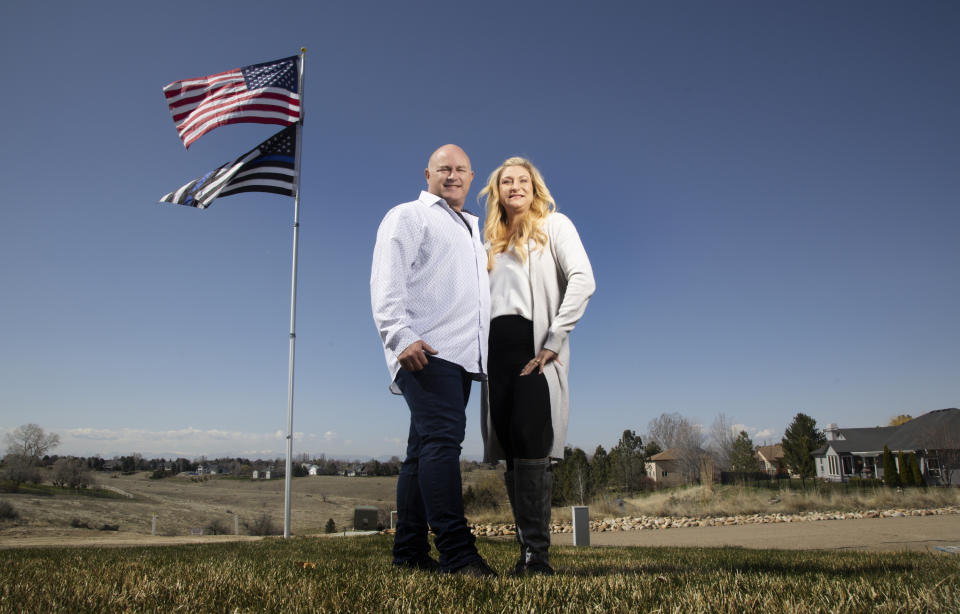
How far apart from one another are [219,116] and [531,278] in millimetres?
8993

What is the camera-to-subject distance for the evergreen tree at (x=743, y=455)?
49.0 metres

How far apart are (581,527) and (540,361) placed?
4763 millimetres

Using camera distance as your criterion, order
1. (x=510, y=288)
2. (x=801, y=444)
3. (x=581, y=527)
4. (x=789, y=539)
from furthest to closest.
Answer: (x=801, y=444) < (x=789, y=539) < (x=581, y=527) < (x=510, y=288)

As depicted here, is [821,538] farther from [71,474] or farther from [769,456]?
[769,456]

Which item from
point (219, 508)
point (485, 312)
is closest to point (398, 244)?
point (485, 312)

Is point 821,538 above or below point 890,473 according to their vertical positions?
above

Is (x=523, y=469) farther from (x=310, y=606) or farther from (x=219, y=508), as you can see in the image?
(x=219, y=508)

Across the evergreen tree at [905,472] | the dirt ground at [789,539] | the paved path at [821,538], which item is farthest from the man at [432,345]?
the evergreen tree at [905,472]

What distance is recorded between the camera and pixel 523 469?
2.60m

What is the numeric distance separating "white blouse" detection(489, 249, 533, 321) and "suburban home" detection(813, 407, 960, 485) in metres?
40.1

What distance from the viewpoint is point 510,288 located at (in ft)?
9.21

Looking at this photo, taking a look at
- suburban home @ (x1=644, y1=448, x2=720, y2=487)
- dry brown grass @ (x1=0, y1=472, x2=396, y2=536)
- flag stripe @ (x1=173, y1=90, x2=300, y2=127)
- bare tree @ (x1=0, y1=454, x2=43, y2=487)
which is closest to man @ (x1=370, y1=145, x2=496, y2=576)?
flag stripe @ (x1=173, y1=90, x2=300, y2=127)

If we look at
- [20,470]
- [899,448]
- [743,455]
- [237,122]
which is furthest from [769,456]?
[237,122]

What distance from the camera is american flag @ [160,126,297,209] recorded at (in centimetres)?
988
